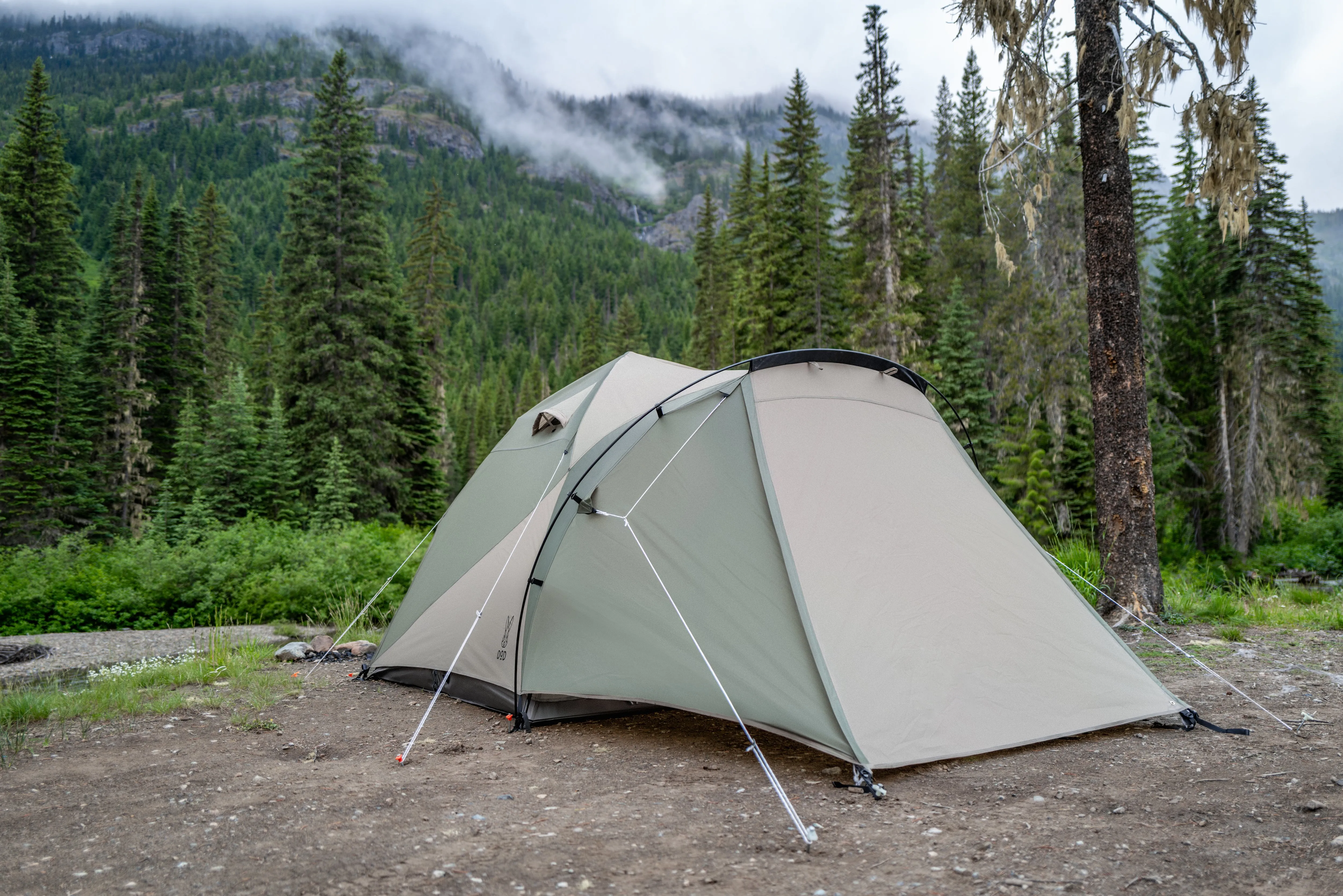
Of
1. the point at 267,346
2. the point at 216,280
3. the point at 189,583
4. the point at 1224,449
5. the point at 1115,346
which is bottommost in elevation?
the point at 189,583

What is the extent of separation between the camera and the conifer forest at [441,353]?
13.3 m

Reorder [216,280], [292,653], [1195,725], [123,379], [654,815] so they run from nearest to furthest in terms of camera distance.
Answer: [654,815] < [1195,725] < [292,653] < [123,379] < [216,280]

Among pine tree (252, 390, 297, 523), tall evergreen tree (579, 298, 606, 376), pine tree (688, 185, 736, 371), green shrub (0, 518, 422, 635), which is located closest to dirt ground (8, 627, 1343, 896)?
green shrub (0, 518, 422, 635)

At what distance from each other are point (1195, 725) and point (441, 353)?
31861 mm

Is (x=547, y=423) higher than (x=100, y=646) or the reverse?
higher

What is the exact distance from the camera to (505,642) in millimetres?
5293

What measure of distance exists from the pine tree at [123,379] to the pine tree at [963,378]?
26769mm

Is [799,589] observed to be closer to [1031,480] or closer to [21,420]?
[1031,480]

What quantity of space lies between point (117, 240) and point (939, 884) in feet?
118

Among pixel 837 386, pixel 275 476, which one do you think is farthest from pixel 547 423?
pixel 275 476

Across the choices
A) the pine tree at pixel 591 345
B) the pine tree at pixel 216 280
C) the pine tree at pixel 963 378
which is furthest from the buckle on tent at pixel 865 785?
the pine tree at pixel 591 345

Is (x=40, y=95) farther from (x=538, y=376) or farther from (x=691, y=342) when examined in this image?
(x=538, y=376)

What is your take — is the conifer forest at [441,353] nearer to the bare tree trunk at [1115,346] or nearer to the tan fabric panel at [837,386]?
the bare tree trunk at [1115,346]

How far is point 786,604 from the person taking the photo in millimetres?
4266
